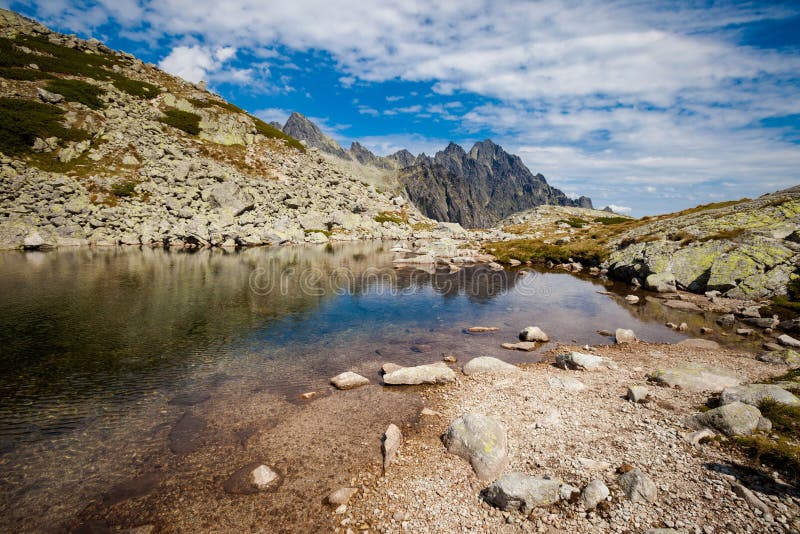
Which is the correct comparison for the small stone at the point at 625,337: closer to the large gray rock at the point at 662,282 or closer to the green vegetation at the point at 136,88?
the large gray rock at the point at 662,282

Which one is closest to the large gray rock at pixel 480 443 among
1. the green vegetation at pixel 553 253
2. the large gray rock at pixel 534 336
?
the large gray rock at pixel 534 336

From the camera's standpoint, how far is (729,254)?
3841 cm

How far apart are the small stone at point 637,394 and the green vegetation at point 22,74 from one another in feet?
443

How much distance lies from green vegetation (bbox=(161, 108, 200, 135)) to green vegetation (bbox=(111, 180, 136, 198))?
118 feet

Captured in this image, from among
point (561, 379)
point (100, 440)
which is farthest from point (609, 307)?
point (100, 440)

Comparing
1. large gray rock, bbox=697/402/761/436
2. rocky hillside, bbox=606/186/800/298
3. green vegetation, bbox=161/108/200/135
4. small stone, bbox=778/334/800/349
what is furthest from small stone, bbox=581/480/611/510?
green vegetation, bbox=161/108/200/135

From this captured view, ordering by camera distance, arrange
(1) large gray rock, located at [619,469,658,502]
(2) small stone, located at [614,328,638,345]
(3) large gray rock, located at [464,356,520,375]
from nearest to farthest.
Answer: (1) large gray rock, located at [619,469,658,502], (3) large gray rock, located at [464,356,520,375], (2) small stone, located at [614,328,638,345]

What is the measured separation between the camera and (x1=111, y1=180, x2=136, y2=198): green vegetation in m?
73.6

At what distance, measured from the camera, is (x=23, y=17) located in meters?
111

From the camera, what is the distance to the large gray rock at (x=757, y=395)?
37.4 feet

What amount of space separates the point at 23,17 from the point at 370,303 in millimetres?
168434

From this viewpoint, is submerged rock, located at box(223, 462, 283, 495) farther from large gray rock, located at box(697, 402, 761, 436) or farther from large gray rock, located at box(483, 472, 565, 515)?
large gray rock, located at box(697, 402, 761, 436)

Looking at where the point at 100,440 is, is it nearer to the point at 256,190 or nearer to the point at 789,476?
the point at 789,476

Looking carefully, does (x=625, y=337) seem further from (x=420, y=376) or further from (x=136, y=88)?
(x=136, y=88)
